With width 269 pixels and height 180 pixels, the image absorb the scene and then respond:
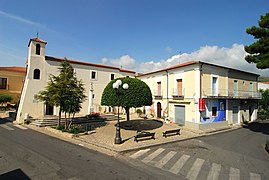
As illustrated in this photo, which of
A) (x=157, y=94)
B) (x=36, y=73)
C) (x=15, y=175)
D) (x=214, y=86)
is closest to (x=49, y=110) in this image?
(x=36, y=73)

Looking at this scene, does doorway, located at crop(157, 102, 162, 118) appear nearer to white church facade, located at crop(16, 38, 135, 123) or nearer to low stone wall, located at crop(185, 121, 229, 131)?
low stone wall, located at crop(185, 121, 229, 131)

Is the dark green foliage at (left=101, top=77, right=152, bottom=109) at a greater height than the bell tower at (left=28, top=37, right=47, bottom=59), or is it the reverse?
the bell tower at (left=28, top=37, right=47, bottom=59)

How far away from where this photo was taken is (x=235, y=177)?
6.41m

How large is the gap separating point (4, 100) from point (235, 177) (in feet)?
103

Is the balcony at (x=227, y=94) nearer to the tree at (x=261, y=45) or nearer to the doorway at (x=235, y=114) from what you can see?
the doorway at (x=235, y=114)

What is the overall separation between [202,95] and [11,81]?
3136 cm

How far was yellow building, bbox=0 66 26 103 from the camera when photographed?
1123 inches

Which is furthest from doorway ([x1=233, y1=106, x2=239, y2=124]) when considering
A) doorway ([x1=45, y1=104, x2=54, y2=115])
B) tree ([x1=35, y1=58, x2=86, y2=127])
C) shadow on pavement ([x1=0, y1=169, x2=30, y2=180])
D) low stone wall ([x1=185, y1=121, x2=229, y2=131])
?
doorway ([x1=45, y1=104, x2=54, y2=115])

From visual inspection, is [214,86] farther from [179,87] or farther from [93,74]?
[93,74]

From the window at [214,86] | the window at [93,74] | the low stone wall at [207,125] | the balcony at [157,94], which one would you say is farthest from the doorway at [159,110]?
the window at [93,74]

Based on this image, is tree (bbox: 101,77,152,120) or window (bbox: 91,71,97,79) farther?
window (bbox: 91,71,97,79)

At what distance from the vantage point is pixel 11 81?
29.5 metres

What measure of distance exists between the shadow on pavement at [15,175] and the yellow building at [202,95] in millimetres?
14527

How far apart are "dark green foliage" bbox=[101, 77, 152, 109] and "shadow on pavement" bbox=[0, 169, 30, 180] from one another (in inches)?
321
